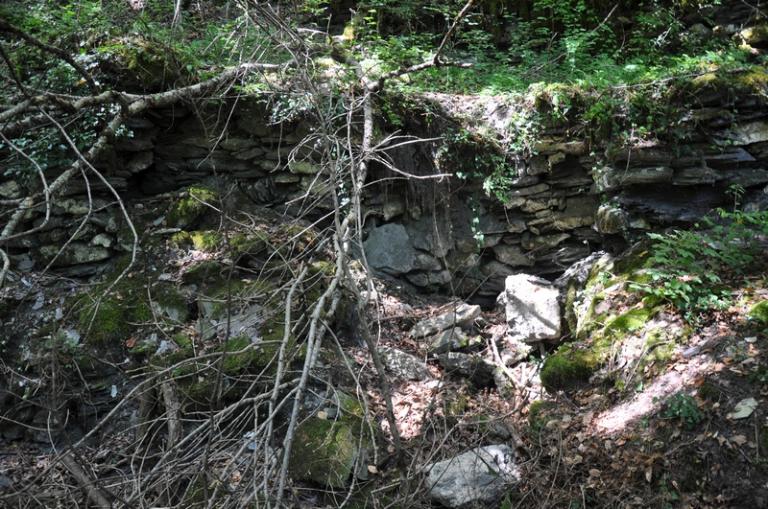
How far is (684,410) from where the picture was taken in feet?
10.7

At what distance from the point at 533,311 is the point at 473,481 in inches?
74.4

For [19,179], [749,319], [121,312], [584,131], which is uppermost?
[584,131]

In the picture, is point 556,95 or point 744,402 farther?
point 556,95

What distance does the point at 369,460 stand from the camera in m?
3.68

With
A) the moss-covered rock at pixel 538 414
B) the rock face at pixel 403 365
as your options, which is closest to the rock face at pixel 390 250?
the rock face at pixel 403 365

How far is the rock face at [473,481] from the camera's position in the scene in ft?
11.0

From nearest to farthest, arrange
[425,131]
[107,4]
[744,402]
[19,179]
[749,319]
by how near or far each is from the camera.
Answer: [744,402]
[749,319]
[19,179]
[425,131]
[107,4]

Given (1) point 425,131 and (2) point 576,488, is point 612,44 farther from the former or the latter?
(2) point 576,488

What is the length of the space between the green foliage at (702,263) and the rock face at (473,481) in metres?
1.70

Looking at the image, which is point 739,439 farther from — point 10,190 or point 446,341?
point 10,190

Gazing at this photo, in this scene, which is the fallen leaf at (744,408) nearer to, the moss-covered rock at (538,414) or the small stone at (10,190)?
the moss-covered rock at (538,414)

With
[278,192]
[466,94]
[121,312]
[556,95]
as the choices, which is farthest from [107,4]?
[556,95]

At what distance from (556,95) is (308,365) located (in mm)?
4035

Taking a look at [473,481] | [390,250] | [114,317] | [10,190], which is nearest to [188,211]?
[114,317]
